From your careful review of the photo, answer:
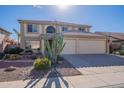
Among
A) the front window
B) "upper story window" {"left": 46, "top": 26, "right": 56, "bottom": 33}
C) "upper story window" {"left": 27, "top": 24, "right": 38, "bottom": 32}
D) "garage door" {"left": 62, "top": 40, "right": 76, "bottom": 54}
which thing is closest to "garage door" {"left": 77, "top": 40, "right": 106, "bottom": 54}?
"garage door" {"left": 62, "top": 40, "right": 76, "bottom": 54}

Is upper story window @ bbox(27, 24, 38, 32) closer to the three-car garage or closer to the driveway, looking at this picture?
the three-car garage

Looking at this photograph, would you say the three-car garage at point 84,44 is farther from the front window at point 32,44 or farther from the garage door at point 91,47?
the front window at point 32,44

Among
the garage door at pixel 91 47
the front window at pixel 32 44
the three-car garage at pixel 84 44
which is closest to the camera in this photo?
the three-car garage at pixel 84 44

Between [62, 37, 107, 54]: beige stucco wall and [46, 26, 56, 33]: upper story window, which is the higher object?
[46, 26, 56, 33]: upper story window

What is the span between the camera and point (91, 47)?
836 inches

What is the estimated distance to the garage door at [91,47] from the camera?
2061cm

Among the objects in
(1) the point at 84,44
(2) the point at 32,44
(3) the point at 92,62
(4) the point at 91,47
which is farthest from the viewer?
(2) the point at 32,44

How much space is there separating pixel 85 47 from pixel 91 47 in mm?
935

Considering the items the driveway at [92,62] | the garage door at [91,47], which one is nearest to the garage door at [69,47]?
the garage door at [91,47]

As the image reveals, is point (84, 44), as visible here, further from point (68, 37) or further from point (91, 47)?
point (68, 37)

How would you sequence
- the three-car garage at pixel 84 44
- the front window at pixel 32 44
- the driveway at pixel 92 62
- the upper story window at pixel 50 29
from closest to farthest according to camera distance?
1. the driveway at pixel 92 62
2. the three-car garage at pixel 84 44
3. the front window at pixel 32 44
4. the upper story window at pixel 50 29

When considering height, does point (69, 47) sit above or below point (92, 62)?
above

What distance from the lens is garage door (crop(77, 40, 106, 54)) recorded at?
2061cm

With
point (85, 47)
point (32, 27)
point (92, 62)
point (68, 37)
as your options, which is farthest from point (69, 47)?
point (32, 27)
